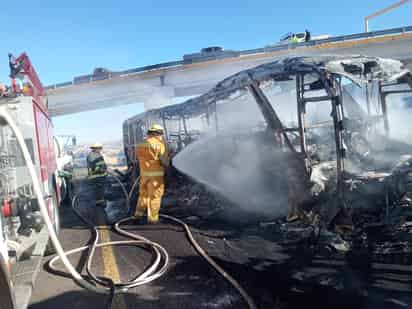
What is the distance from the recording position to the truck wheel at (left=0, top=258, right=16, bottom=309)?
212 centimetres

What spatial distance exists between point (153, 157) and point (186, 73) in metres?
18.8

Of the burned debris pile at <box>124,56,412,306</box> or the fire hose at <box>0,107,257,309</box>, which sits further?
the burned debris pile at <box>124,56,412,306</box>

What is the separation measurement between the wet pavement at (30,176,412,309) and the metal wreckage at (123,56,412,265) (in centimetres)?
46

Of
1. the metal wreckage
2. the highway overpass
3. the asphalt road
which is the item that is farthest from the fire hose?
the highway overpass

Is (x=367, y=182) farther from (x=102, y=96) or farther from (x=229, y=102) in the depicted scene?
(x=102, y=96)

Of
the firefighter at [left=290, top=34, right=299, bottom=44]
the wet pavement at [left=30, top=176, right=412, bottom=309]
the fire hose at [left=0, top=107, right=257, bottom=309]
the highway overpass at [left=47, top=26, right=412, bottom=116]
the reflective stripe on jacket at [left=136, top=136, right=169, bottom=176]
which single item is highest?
the firefighter at [left=290, top=34, right=299, bottom=44]

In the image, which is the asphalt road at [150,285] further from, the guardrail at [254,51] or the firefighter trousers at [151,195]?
the guardrail at [254,51]

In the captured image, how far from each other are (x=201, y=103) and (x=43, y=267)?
4.85 meters

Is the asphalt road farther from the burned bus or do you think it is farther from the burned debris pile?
the burned bus

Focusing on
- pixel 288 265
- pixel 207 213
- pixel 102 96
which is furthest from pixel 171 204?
pixel 102 96

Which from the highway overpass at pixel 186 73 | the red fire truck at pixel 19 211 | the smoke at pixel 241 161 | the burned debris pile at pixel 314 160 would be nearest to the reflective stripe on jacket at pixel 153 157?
the burned debris pile at pixel 314 160

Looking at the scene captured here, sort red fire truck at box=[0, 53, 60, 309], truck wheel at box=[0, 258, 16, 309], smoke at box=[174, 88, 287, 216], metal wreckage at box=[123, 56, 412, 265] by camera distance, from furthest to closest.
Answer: smoke at box=[174, 88, 287, 216] → metal wreckage at box=[123, 56, 412, 265] → red fire truck at box=[0, 53, 60, 309] → truck wheel at box=[0, 258, 16, 309]

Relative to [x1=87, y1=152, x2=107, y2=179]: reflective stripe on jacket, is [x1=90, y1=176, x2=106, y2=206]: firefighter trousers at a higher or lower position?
lower

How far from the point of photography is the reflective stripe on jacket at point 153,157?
6289 mm
